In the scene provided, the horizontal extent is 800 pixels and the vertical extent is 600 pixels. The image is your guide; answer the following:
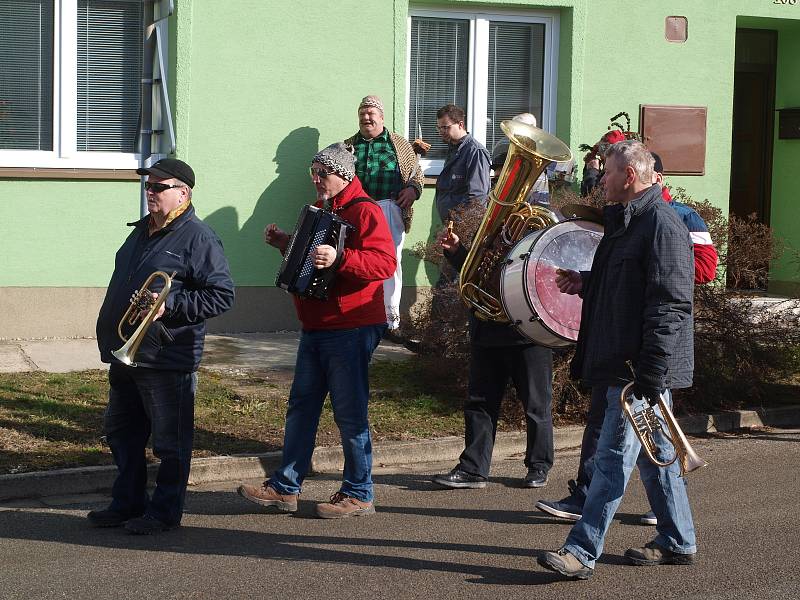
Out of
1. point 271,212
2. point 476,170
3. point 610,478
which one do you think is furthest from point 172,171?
point 271,212

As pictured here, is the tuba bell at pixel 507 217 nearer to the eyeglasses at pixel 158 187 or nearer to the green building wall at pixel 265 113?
the eyeglasses at pixel 158 187

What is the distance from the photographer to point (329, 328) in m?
6.68

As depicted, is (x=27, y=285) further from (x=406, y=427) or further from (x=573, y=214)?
(x=573, y=214)

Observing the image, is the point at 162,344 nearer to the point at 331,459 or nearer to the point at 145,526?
the point at 145,526

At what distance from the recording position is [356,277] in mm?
6527

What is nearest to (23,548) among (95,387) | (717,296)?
(95,387)

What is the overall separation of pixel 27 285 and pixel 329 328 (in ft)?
17.4

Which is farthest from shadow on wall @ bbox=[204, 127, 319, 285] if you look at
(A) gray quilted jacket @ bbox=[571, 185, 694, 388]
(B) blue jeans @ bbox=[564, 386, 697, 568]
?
(B) blue jeans @ bbox=[564, 386, 697, 568]

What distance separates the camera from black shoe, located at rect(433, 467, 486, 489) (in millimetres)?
7422

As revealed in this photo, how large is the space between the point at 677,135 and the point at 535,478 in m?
6.49

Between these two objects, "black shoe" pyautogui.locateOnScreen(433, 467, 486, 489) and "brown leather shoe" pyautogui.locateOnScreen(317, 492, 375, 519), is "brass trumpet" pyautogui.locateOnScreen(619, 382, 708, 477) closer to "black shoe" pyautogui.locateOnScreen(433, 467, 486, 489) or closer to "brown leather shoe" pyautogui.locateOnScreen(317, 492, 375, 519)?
"brown leather shoe" pyautogui.locateOnScreen(317, 492, 375, 519)

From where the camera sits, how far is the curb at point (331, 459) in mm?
7137

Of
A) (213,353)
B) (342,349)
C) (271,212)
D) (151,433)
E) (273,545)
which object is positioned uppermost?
(271,212)

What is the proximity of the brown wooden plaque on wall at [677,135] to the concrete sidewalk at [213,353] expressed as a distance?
362 cm
